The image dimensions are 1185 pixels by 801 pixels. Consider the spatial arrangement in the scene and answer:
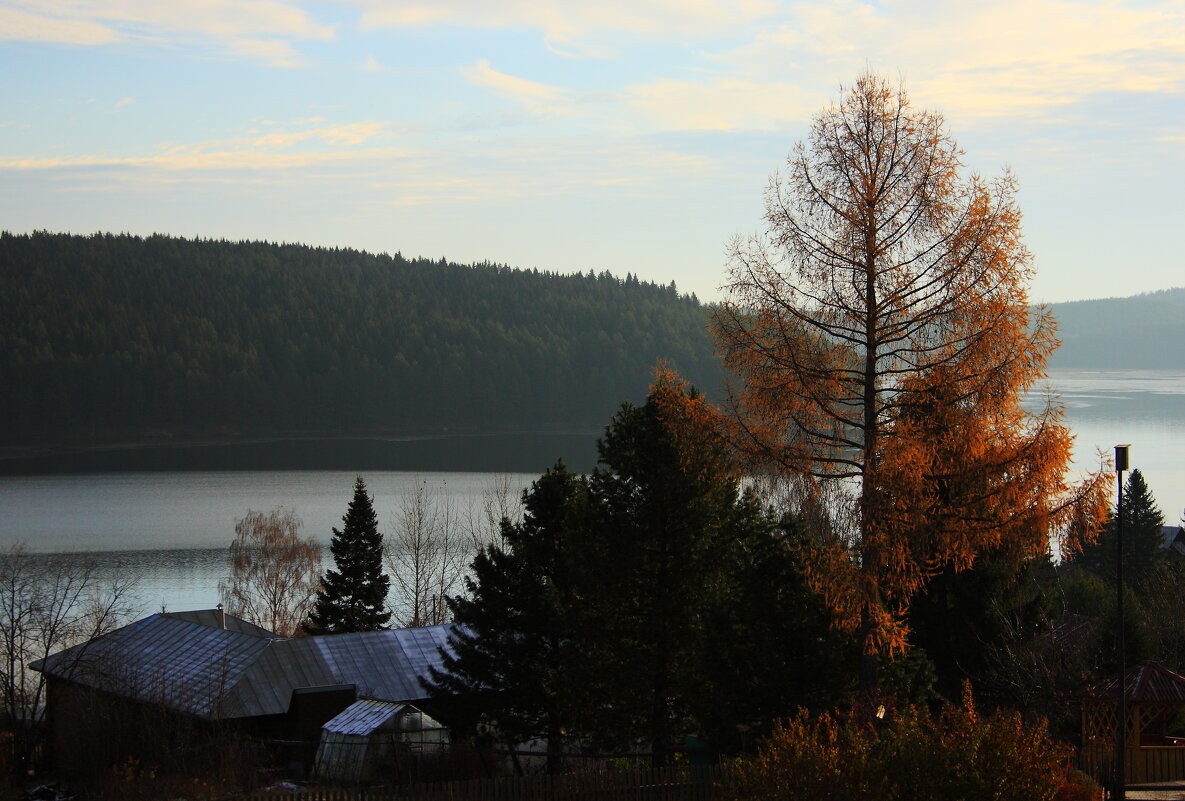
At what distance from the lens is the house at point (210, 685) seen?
23.1 metres

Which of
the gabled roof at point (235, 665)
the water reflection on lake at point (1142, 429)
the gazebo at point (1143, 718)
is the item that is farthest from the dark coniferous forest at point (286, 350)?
the gazebo at point (1143, 718)

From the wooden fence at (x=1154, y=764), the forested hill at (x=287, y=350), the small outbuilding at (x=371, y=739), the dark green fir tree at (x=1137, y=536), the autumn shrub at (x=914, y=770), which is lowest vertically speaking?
the small outbuilding at (x=371, y=739)

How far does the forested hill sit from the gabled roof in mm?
115122

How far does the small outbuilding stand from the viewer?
2105cm

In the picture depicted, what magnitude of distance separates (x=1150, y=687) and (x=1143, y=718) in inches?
54.2

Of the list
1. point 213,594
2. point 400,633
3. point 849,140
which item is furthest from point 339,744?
point 213,594

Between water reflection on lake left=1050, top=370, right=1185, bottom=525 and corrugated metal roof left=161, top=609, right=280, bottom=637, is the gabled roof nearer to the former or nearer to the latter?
corrugated metal roof left=161, top=609, right=280, bottom=637

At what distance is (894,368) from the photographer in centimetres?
1357

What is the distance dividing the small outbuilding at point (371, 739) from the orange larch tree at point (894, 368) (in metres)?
10.2

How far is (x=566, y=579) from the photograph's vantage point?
73.0 feet

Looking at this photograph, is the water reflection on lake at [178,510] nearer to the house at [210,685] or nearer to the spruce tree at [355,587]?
the spruce tree at [355,587]

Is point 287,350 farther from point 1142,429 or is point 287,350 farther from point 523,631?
point 523,631

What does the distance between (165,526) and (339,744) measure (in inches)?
2055

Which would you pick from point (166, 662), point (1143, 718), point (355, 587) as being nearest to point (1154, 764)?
point (1143, 718)
